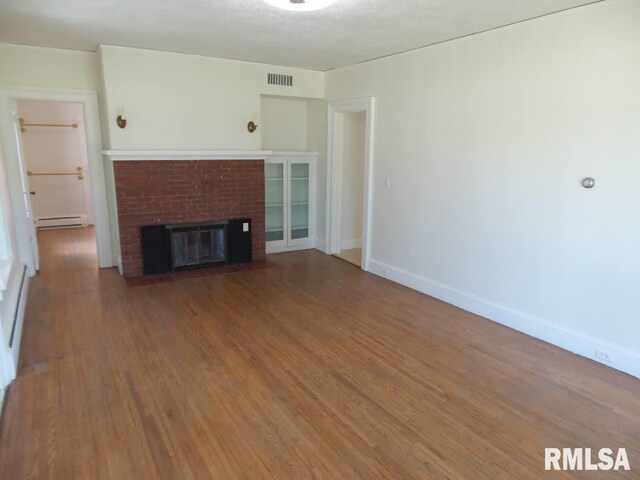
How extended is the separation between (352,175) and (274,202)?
1234 millimetres

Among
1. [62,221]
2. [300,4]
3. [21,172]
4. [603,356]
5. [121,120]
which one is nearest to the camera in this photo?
[300,4]

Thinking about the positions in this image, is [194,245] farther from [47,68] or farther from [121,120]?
[47,68]

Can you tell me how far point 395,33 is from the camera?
396 centimetres

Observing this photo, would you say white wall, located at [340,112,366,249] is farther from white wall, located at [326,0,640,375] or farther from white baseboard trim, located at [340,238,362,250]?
white wall, located at [326,0,640,375]

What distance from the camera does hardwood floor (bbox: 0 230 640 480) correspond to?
226 cm

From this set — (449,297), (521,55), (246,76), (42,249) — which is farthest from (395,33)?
(42,249)

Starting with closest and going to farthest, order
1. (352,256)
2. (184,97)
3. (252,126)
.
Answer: (184,97) < (252,126) < (352,256)

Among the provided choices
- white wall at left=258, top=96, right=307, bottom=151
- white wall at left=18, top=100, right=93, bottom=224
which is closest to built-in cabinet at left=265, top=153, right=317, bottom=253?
white wall at left=258, top=96, right=307, bottom=151

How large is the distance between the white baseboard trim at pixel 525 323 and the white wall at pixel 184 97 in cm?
273

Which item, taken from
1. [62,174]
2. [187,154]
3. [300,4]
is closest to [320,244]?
[187,154]

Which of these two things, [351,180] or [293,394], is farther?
[351,180]

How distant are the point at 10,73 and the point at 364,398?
5040 mm

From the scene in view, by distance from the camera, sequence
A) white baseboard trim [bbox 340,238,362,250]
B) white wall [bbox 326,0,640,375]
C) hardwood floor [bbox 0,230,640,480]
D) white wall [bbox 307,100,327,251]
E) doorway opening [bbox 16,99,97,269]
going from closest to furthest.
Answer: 1. hardwood floor [bbox 0,230,640,480]
2. white wall [bbox 326,0,640,375]
3. white wall [bbox 307,100,327,251]
4. white baseboard trim [bbox 340,238,362,250]
5. doorway opening [bbox 16,99,97,269]

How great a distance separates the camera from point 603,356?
329 cm
